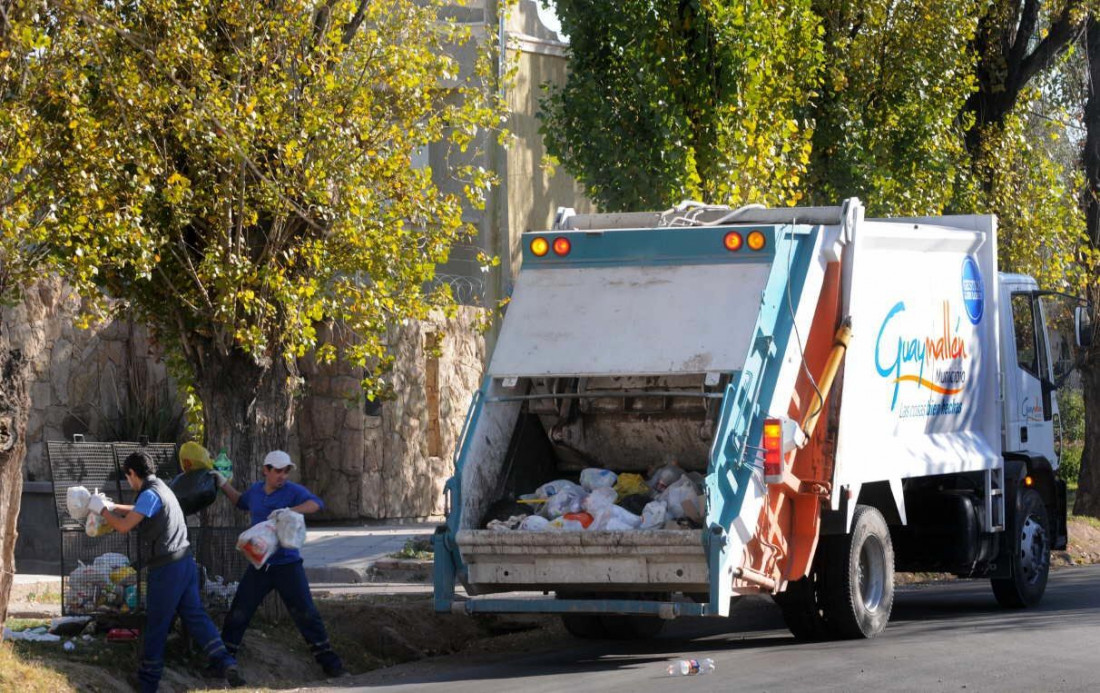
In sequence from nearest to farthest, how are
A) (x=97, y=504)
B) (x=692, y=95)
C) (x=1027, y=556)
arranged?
1. (x=97, y=504)
2. (x=1027, y=556)
3. (x=692, y=95)

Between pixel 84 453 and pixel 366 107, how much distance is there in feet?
10.6

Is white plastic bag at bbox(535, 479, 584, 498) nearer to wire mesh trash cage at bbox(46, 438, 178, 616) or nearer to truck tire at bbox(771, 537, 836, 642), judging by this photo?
truck tire at bbox(771, 537, 836, 642)

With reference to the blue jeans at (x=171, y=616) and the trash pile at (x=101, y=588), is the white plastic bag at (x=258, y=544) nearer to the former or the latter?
the blue jeans at (x=171, y=616)

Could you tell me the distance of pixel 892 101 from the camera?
63.4ft

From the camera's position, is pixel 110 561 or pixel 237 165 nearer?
pixel 110 561

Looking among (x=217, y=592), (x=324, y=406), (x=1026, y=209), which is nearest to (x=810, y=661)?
(x=217, y=592)

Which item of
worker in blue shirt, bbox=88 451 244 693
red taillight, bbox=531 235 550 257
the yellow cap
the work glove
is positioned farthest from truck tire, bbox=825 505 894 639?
the work glove

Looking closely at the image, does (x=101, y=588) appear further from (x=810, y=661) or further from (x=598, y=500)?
(x=810, y=661)

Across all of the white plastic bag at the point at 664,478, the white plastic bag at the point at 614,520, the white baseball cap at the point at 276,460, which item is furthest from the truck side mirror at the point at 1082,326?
the white baseball cap at the point at 276,460

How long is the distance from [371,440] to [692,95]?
671 centimetres

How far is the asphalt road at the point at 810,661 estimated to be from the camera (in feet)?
30.3

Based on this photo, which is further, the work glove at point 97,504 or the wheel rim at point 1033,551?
the wheel rim at point 1033,551

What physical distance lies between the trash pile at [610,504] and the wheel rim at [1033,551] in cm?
409

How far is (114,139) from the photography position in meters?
10.4
